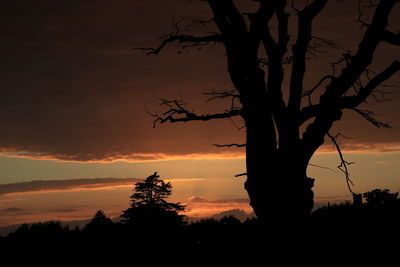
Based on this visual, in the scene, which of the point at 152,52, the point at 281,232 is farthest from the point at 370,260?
the point at 152,52

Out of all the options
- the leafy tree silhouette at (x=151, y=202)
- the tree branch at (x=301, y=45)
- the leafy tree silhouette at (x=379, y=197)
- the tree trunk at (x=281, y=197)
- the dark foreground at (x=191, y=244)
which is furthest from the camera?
the leafy tree silhouette at (x=151, y=202)

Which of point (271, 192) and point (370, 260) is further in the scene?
point (370, 260)

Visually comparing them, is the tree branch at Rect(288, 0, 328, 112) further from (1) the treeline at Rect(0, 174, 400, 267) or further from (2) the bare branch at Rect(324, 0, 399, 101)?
(1) the treeline at Rect(0, 174, 400, 267)

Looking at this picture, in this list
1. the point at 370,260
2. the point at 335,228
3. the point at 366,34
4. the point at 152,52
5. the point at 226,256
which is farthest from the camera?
the point at 335,228

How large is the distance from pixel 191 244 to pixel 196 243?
0.30 meters

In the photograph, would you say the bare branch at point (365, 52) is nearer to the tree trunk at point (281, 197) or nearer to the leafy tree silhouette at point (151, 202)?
the tree trunk at point (281, 197)

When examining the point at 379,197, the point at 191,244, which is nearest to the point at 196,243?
the point at 191,244

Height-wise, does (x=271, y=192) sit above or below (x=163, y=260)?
above

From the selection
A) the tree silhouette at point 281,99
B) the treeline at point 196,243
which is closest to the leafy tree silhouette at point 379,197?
the treeline at point 196,243

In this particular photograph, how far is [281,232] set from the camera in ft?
32.5

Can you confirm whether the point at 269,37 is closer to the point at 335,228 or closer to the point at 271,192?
the point at 271,192

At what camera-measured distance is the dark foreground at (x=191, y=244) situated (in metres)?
20.7

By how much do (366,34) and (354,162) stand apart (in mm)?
2935

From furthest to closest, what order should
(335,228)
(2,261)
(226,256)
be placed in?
(335,228) → (226,256) → (2,261)
